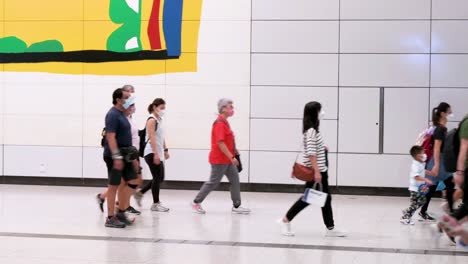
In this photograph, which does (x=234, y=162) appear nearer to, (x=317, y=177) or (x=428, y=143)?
(x=317, y=177)

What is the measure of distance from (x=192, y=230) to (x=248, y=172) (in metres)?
4.91

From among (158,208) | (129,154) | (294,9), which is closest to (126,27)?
(294,9)

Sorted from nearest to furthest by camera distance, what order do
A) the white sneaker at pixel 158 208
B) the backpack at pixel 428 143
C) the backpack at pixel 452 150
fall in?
1. the backpack at pixel 452 150
2. the backpack at pixel 428 143
3. the white sneaker at pixel 158 208

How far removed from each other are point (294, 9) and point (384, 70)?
195cm

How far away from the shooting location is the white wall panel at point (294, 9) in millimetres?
14555

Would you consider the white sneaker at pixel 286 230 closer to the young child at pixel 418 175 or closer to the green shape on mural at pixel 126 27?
the young child at pixel 418 175

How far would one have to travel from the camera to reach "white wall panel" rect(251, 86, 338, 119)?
14.6m

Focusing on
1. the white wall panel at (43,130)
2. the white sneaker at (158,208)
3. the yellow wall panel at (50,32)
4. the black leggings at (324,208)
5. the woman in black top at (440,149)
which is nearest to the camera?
the black leggings at (324,208)

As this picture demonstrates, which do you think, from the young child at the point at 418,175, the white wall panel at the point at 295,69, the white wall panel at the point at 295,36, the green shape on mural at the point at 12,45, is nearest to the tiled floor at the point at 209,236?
A: the young child at the point at 418,175

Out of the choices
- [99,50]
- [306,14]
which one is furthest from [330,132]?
[99,50]

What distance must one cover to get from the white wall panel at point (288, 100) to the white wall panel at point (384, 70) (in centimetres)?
40

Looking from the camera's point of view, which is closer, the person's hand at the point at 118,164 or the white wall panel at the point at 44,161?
the person's hand at the point at 118,164

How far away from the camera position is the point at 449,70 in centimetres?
1423

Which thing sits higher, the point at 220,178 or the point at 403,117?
the point at 403,117
